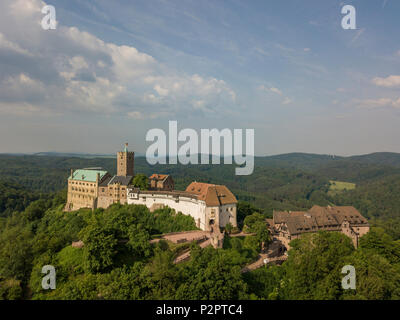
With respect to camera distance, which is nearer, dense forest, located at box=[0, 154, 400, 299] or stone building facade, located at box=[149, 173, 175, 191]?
dense forest, located at box=[0, 154, 400, 299]

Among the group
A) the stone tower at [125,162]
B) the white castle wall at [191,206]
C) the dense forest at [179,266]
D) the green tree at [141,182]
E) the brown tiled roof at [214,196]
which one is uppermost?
the stone tower at [125,162]

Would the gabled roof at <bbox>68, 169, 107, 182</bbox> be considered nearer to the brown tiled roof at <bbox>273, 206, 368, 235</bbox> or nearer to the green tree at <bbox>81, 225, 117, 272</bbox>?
the green tree at <bbox>81, 225, 117, 272</bbox>

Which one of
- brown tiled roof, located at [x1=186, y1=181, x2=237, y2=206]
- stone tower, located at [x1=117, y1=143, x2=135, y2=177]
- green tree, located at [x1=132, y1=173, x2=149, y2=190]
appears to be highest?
stone tower, located at [x1=117, y1=143, x2=135, y2=177]

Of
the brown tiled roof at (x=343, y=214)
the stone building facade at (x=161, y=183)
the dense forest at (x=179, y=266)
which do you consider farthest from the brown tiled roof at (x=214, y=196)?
the brown tiled roof at (x=343, y=214)

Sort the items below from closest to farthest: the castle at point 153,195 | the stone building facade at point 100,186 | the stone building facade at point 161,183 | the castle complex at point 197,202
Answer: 1. the castle at point 153,195
2. the castle complex at point 197,202
3. the stone building facade at point 100,186
4. the stone building facade at point 161,183

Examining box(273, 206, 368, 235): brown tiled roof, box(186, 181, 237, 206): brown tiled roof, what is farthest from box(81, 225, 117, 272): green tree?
box(273, 206, 368, 235): brown tiled roof

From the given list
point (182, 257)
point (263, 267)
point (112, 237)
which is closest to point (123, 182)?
point (112, 237)

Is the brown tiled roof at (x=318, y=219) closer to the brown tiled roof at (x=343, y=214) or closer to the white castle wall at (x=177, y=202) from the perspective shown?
the brown tiled roof at (x=343, y=214)

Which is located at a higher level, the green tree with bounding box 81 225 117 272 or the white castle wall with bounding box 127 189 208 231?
the white castle wall with bounding box 127 189 208 231

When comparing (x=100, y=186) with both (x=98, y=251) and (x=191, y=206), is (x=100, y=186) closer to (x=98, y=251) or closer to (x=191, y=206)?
(x=191, y=206)
